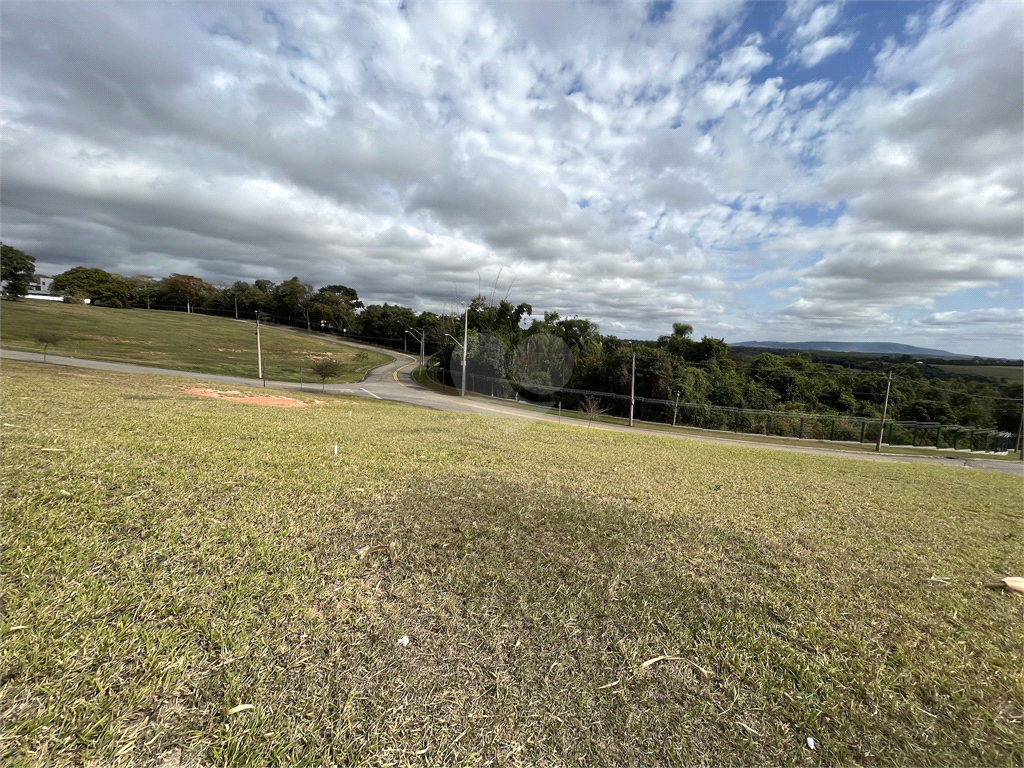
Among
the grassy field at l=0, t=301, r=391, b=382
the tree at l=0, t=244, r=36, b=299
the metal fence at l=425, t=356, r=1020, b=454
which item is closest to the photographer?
the metal fence at l=425, t=356, r=1020, b=454

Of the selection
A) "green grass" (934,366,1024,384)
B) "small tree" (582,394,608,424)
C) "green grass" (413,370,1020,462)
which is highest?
"green grass" (934,366,1024,384)

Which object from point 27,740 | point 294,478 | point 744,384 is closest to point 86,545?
point 27,740

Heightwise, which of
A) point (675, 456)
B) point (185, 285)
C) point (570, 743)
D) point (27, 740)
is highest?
point (185, 285)

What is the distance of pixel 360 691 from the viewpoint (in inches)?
70.2

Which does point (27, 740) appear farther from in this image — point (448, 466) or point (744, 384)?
point (744, 384)

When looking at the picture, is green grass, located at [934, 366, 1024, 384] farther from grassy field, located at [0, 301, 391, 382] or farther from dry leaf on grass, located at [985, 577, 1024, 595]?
grassy field, located at [0, 301, 391, 382]

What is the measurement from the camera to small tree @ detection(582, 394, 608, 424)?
30634 mm

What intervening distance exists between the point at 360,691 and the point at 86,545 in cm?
217

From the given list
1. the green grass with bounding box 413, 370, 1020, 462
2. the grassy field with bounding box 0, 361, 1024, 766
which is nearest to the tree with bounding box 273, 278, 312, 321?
the green grass with bounding box 413, 370, 1020, 462

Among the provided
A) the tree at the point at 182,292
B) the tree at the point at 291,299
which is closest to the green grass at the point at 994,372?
the tree at the point at 291,299

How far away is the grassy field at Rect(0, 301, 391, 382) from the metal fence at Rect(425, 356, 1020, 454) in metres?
16.8

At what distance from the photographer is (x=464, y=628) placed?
2.24 meters

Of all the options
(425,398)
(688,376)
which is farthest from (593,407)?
(425,398)

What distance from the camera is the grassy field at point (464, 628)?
1.63 meters
